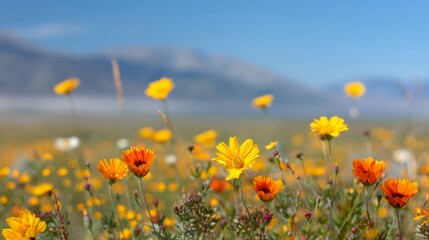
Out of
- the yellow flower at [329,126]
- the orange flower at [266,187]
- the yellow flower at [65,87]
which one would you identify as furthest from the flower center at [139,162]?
the yellow flower at [65,87]

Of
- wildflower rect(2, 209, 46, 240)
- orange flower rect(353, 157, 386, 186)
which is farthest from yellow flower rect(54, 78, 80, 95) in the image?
orange flower rect(353, 157, 386, 186)

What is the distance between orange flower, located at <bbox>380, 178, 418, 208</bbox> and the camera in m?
1.93

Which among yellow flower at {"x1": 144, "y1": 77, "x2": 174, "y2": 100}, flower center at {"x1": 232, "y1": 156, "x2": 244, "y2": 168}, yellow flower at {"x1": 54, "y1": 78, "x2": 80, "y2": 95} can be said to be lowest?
flower center at {"x1": 232, "y1": 156, "x2": 244, "y2": 168}

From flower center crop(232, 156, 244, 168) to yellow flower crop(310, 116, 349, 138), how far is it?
1.56ft

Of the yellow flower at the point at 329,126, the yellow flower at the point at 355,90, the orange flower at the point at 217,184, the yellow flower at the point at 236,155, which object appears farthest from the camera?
the yellow flower at the point at 355,90

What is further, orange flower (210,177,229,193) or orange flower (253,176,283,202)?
orange flower (210,177,229,193)

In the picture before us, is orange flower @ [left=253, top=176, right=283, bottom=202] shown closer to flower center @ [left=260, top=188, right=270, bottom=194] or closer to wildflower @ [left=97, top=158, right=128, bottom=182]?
flower center @ [left=260, top=188, right=270, bottom=194]

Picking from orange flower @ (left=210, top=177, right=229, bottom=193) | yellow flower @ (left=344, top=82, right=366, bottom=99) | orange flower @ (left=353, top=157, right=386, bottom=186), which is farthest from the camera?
yellow flower @ (left=344, top=82, right=366, bottom=99)

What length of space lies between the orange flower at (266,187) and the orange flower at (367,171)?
331 millimetres

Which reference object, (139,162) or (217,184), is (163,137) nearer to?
(217,184)

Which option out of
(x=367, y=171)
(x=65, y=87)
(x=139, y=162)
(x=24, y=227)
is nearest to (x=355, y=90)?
(x=367, y=171)

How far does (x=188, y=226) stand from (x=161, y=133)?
2.44 m

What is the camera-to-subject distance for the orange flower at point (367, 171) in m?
2.02

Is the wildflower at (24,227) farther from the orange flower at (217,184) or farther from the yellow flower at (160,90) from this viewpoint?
the yellow flower at (160,90)
